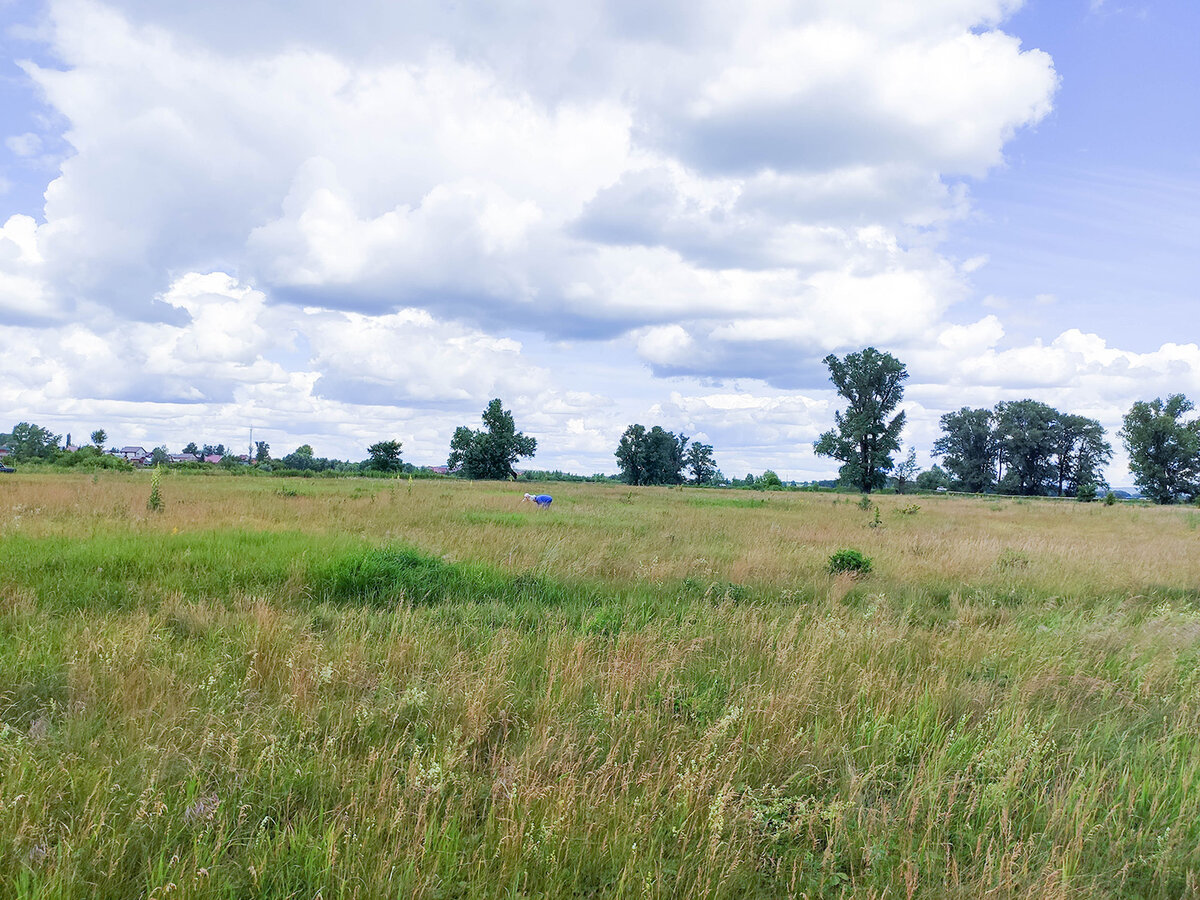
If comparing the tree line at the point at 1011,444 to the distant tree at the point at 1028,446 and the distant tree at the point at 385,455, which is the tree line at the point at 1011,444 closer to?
the distant tree at the point at 1028,446

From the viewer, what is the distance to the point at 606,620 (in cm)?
704

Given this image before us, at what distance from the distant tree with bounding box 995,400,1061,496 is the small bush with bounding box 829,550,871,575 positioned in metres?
108

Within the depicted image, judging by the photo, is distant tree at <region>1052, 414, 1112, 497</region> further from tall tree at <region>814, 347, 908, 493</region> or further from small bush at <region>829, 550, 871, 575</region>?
small bush at <region>829, 550, 871, 575</region>

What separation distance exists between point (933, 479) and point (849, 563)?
121892 mm

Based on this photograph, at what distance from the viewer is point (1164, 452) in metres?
80.1

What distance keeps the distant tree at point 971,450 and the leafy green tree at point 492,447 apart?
73927 millimetres

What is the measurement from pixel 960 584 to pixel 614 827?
9.47m

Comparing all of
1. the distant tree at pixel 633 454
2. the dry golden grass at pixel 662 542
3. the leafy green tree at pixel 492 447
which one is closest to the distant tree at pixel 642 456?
the distant tree at pixel 633 454

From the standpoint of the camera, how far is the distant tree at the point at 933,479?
117m

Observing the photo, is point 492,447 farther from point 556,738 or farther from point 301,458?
point 556,738

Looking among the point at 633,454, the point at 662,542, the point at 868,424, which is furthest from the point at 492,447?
the point at 662,542

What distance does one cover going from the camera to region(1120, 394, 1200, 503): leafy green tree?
7875 cm

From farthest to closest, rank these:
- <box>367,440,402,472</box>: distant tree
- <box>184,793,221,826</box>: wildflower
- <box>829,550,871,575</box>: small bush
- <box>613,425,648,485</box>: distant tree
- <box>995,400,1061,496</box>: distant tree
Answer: <box>613,425,648,485</box>: distant tree → <box>995,400,1061,496</box>: distant tree → <box>367,440,402,472</box>: distant tree → <box>829,550,871,575</box>: small bush → <box>184,793,221,826</box>: wildflower

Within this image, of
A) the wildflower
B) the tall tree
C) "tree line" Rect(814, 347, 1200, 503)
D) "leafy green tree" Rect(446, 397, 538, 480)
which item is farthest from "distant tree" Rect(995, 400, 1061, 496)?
the wildflower
